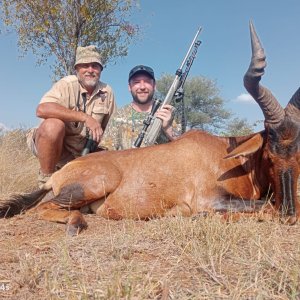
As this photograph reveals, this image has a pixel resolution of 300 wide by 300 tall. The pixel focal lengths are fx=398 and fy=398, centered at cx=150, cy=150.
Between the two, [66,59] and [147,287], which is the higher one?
[66,59]

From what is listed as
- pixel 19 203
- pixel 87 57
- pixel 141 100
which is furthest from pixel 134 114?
pixel 19 203

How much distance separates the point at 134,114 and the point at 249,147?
3.33 meters

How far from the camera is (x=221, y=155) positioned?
13.8 ft

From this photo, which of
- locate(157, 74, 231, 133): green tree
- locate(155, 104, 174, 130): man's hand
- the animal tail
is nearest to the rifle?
locate(155, 104, 174, 130): man's hand

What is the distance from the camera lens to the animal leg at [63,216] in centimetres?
353

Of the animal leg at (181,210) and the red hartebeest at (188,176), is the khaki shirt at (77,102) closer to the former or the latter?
the red hartebeest at (188,176)

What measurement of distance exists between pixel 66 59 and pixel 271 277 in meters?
10.8

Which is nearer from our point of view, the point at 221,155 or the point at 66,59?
the point at 221,155

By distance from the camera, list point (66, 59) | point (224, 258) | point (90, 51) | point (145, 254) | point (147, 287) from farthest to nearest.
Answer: point (66, 59) → point (90, 51) → point (145, 254) → point (224, 258) → point (147, 287)

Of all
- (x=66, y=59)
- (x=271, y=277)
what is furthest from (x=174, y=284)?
(x=66, y=59)

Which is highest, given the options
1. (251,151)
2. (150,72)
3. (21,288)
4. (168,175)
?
(150,72)

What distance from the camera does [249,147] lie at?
3.85 m

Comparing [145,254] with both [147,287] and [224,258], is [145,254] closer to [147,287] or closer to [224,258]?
[224,258]

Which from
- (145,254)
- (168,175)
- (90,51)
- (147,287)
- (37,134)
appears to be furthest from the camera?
(90,51)
